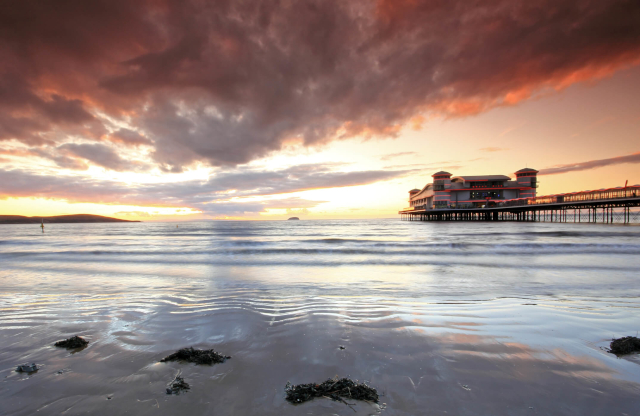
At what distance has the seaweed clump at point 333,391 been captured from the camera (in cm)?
257

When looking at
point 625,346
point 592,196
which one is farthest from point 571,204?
point 625,346

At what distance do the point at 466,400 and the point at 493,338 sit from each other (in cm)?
190

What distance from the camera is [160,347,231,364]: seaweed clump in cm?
334

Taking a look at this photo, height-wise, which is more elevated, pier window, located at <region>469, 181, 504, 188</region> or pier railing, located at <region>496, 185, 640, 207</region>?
pier window, located at <region>469, 181, 504, 188</region>

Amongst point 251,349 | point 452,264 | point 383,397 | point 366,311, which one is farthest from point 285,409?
point 452,264

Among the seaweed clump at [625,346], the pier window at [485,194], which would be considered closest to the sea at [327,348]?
the seaweed clump at [625,346]

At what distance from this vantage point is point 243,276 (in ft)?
33.4

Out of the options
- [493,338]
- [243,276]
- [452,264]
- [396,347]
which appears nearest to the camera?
[396,347]

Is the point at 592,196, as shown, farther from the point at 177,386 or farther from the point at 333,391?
the point at 177,386

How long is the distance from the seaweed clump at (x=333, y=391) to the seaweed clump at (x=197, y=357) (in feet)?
3.78

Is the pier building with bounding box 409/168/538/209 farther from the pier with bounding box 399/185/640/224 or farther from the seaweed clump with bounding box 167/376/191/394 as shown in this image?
the seaweed clump with bounding box 167/376/191/394

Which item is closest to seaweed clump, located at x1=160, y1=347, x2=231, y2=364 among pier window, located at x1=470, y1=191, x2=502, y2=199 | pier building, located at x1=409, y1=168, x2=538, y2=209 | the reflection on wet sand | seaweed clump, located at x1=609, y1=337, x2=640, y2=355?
the reflection on wet sand

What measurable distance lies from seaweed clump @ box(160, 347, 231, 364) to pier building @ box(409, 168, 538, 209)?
8280 cm

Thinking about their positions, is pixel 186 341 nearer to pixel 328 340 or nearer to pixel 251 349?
pixel 251 349
